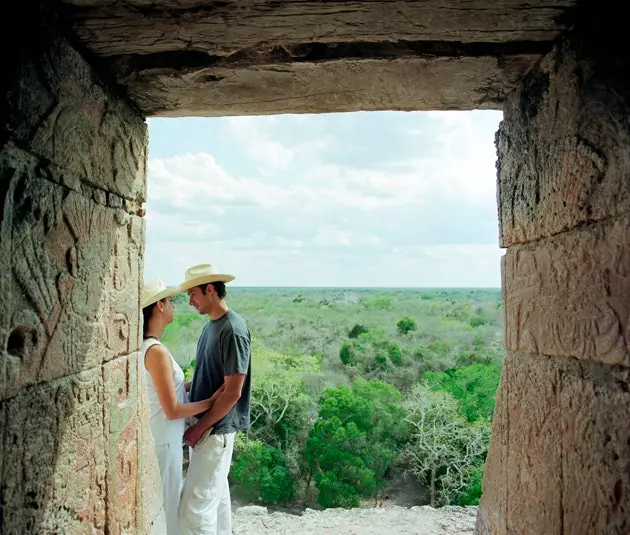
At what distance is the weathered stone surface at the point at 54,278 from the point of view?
4.20 feet

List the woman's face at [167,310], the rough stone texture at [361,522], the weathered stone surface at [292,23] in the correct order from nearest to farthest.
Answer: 1. the weathered stone surface at [292,23]
2. the woman's face at [167,310]
3. the rough stone texture at [361,522]

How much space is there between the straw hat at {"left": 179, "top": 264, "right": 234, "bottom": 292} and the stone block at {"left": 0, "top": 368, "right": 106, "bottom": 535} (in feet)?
4.43

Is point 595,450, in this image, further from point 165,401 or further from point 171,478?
point 171,478

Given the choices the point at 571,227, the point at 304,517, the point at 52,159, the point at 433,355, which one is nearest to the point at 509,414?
the point at 571,227

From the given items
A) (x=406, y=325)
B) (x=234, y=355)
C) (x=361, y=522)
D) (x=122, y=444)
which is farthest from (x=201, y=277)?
(x=406, y=325)

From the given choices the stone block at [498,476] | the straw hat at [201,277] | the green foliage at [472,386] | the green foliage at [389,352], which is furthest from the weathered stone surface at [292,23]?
the green foliage at [389,352]

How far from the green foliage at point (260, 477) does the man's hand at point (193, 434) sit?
7282mm

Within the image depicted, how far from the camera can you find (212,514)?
3.01 m

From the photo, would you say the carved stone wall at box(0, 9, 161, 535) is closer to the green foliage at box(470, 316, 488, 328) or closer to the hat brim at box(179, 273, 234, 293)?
the hat brim at box(179, 273, 234, 293)

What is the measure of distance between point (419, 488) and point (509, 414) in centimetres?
1026

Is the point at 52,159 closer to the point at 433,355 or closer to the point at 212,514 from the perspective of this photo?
the point at 212,514

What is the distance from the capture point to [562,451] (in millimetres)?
1533

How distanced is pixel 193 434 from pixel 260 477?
7450 mm

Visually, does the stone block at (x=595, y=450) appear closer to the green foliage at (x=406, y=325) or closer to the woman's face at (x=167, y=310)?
the woman's face at (x=167, y=310)
